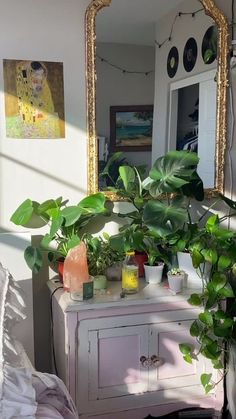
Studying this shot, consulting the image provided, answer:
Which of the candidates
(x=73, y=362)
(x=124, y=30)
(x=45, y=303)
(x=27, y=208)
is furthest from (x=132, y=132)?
(x=73, y=362)

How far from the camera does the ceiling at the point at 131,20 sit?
196 centimetres

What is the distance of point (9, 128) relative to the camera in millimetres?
1901

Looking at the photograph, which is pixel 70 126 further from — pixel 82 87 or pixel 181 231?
pixel 181 231

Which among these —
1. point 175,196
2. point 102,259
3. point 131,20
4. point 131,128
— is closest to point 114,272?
point 102,259

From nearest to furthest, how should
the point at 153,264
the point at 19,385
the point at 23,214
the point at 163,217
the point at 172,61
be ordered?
the point at 19,385
the point at 163,217
the point at 23,214
the point at 153,264
the point at 172,61

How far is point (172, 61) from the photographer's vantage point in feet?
6.84

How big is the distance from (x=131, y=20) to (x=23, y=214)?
973 millimetres

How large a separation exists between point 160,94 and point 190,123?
8.2 inches

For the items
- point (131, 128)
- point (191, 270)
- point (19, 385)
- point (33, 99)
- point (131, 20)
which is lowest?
point (19, 385)

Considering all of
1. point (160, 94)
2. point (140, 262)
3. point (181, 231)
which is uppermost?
point (160, 94)

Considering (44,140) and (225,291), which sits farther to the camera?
(44,140)

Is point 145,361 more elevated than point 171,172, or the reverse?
point 171,172

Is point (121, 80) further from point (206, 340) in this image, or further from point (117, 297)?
point (206, 340)

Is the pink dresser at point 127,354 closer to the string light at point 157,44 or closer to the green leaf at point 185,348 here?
the green leaf at point 185,348
